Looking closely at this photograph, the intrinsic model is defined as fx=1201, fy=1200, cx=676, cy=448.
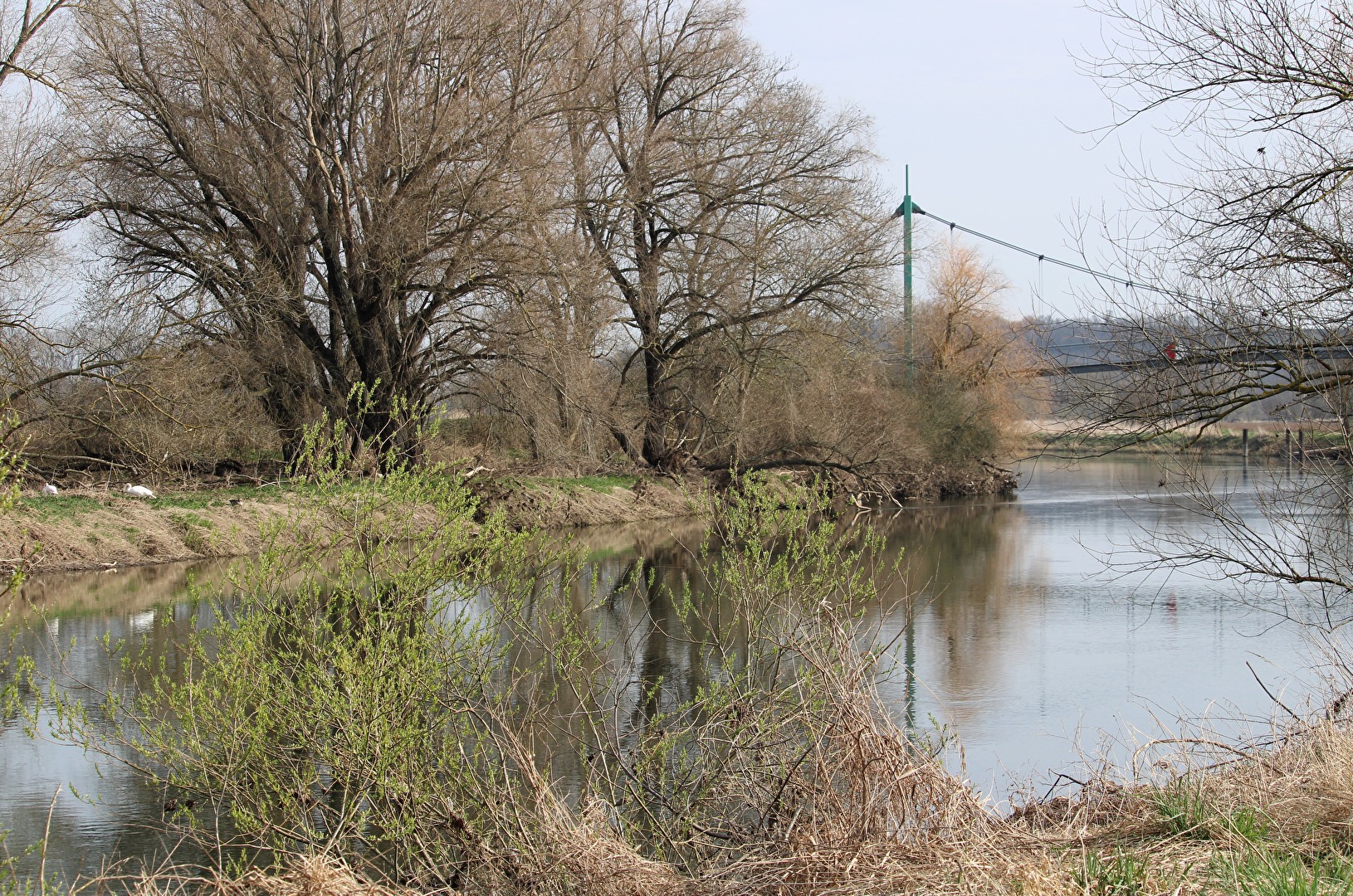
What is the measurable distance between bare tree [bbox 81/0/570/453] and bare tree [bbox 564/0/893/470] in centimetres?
523

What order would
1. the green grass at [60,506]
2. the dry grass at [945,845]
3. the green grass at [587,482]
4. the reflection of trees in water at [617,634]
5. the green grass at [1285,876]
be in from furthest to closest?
the green grass at [587,482] → the green grass at [60,506] → the reflection of trees in water at [617,634] → the dry grass at [945,845] → the green grass at [1285,876]

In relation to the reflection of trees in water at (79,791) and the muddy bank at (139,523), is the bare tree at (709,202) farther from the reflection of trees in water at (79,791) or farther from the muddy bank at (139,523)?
the reflection of trees in water at (79,791)

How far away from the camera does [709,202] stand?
2328 centimetres

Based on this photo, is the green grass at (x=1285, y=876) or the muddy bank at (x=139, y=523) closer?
the green grass at (x=1285, y=876)

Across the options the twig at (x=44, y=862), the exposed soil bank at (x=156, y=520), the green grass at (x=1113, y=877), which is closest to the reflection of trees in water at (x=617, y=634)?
the twig at (x=44, y=862)

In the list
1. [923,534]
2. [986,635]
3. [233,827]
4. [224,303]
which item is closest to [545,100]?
[224,303]

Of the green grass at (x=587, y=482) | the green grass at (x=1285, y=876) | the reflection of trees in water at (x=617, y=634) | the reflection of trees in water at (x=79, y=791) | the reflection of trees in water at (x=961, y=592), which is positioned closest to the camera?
the green grass at (x=1285, y=876)

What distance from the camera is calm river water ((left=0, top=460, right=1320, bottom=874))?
21.3 ft

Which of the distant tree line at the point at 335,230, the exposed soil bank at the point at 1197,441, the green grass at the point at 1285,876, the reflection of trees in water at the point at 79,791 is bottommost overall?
the reflection of trees in water at the point at 79,791

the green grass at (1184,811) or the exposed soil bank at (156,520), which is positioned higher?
the exposed soil bank at (156,520)

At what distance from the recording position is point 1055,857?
417 centimetres

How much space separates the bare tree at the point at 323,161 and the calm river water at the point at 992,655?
15.7 ft

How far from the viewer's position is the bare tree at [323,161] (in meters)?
16.6

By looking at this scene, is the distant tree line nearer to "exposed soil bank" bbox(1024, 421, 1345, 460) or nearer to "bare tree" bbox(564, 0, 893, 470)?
"bare tree" bbox(564, 0, 893, 470)
